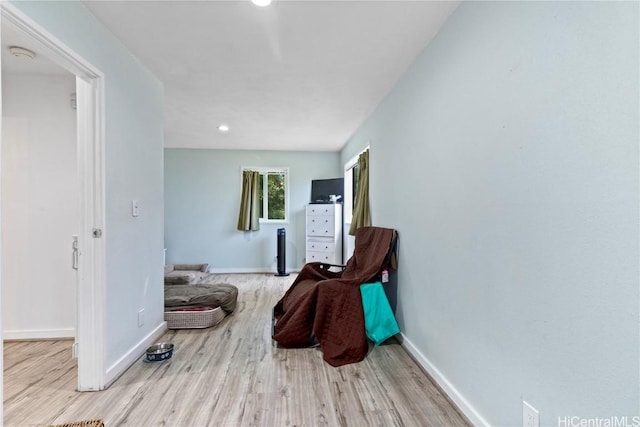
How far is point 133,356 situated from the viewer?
226 cm

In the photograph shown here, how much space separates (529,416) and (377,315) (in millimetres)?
1385

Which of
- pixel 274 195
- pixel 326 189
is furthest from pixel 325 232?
pixel 274 195

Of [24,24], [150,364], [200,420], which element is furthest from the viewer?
[150,364]

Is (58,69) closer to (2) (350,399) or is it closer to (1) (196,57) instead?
(1) (196,57)

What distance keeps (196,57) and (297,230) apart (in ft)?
13.2

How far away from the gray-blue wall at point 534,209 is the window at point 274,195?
4111 millimetres

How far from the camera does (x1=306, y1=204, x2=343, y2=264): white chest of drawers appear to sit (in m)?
5.13

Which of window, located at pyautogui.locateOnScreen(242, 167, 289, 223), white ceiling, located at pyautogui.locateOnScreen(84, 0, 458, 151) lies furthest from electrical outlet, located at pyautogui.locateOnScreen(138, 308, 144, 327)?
window, located at pyautogui.locateOnScreen(242, 167, 289, 223)

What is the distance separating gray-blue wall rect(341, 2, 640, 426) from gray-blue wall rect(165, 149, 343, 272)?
13.6ft

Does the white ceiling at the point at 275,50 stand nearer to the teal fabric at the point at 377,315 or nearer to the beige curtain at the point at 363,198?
the beige curtain at the point at 363,198

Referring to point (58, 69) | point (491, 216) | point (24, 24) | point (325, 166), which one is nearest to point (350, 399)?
point (491, 216)

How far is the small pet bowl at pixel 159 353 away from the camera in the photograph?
7.47 ft

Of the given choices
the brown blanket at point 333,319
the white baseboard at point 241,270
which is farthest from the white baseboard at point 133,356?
the white baseboard at point 241,270

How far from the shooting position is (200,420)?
1.63 m
